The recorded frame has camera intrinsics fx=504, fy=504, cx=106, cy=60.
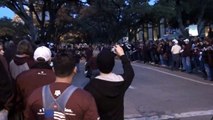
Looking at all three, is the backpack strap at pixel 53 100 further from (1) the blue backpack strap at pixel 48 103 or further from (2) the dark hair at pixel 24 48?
(2) the dark hair at pixel 24 48

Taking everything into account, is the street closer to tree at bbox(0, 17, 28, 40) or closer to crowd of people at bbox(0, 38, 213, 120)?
crowd of people at bbox(0, 38, 213, 120)

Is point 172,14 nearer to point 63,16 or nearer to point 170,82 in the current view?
point 63,16

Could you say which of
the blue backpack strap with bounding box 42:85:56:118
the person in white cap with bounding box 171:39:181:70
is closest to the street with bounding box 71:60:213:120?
the blue backpack strap with bounding box 42:85:56:118

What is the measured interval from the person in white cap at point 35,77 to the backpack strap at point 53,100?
163 centimetres

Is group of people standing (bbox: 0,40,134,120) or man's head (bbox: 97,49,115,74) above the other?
man's head (bbox: 97,49,115,74)

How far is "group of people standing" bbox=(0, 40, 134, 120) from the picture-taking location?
12.4ft

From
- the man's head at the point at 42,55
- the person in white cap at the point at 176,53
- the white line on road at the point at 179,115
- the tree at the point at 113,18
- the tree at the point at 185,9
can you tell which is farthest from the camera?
the tree at the point at 113,18

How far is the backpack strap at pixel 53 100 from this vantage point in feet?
12.3

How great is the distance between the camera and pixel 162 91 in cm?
1677

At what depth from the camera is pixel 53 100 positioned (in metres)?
3.77

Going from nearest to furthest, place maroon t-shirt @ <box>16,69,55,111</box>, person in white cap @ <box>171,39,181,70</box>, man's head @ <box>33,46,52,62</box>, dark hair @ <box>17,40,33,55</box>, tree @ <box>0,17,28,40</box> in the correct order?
maroon t-shirt @ <box>16,69,55,111</box>, man's head @ <box>33,46,52,62</box>, dark hair @ <box>17,40,33,55</box>, person in white cap @ <box>171,39,181,70</box>, tree @ <box>0,17,28,40</box>

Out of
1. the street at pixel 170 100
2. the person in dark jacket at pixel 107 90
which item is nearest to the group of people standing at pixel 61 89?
the person in dark jacket at pixel 107 90

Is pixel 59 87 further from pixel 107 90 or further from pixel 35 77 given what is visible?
pixel 35 77

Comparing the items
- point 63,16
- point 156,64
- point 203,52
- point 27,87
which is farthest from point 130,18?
point 27,87
